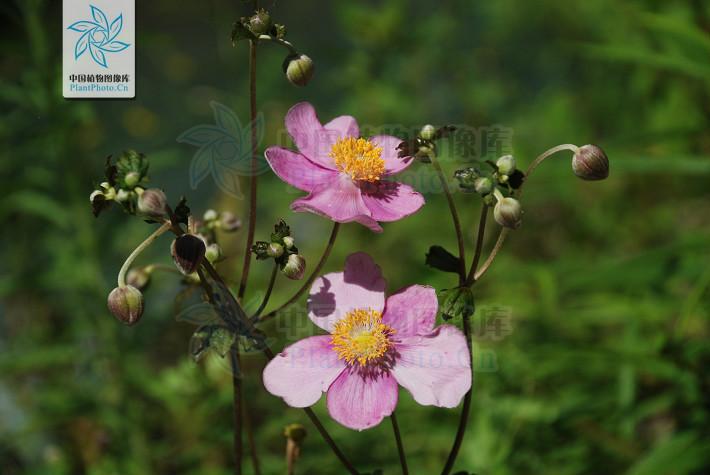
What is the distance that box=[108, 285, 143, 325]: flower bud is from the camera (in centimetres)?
82

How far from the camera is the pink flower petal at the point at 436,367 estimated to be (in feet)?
2.80

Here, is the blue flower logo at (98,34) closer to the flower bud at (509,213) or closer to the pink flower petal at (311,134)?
the pink flower petal at (311,134)

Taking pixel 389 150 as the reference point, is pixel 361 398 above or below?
below

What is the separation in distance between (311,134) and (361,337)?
0.97ft

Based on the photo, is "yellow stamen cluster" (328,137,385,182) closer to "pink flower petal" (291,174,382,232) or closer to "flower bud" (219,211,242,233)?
"pink flower petal" (291,174,382,232)

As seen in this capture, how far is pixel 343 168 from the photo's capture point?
37.9 inches

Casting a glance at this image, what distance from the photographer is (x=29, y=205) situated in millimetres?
1900

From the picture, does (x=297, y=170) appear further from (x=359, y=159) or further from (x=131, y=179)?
(x=131, y=179)

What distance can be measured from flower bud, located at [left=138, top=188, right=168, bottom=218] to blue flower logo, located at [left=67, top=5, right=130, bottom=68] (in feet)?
1.19

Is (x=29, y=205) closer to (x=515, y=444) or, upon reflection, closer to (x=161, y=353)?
(x=161, y=353)

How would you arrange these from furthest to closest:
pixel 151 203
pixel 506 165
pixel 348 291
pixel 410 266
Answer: pixel 410 266 < pixel 348 291 < pixel 506 165 < pixel 151 203

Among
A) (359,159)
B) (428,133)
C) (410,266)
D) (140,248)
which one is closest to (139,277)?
(140,248)

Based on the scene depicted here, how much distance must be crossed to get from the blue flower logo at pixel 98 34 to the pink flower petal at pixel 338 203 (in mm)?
369

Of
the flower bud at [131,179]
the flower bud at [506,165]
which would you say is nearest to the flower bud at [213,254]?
the flower bud at [131,179]
